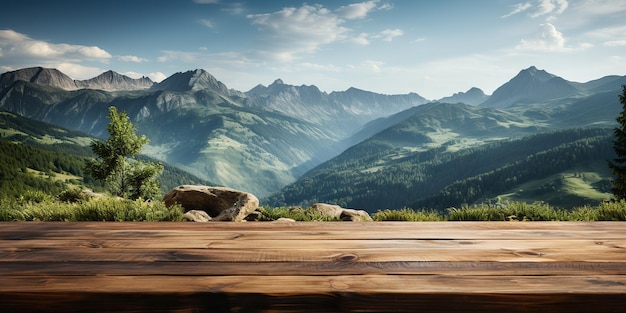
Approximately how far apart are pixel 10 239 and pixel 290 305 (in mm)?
3181

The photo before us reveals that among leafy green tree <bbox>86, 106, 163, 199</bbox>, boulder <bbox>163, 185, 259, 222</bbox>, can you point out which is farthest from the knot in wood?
leafy green tree <bbox>86, 106, 163, 199</bbox>

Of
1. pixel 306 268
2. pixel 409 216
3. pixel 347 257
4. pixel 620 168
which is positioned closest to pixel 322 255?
pixel 347 257

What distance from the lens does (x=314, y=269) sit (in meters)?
2.45

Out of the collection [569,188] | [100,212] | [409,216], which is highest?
[100,212]

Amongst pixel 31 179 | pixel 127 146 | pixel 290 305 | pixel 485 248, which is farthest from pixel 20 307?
pixel 31 179

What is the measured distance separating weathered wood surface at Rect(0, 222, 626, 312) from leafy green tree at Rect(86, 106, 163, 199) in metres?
27.1

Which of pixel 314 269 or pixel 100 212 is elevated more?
pixel 314 269

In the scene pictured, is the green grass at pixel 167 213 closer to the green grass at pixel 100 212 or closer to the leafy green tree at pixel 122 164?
the green grass at pixel 100 212

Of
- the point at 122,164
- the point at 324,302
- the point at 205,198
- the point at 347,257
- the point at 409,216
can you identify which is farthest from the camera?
the point at 122,164

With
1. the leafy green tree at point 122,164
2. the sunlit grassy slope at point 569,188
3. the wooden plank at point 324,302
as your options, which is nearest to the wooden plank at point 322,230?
the wooden plank at point 324,302

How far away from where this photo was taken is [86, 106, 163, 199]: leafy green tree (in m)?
27.8

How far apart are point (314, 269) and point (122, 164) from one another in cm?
3135

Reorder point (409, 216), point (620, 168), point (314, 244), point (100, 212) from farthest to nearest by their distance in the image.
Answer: point (620, 168) → point (409, 216) → point (100, 212) → point (314, 244)

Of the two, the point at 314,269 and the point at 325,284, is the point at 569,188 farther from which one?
the point at 325,284
